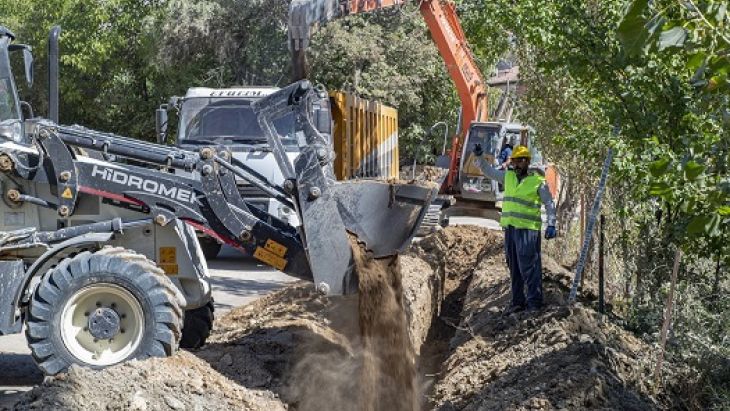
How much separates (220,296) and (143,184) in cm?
553

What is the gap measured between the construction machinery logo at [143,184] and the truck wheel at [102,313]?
670 mm

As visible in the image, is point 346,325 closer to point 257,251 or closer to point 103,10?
point 257,251

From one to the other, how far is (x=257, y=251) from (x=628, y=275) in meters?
3.95

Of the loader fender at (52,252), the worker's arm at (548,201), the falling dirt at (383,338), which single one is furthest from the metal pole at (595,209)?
the loader fender at (52,252)

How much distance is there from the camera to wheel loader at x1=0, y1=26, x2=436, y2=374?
28.3 ft

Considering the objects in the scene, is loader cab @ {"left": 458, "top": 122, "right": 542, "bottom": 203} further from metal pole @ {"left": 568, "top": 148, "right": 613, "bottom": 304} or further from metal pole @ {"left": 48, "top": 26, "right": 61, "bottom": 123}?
metal pole @ {"left": 48, "top": 26, "right": 61, "bottom": 123}


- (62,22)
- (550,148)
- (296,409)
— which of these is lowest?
(296,409)

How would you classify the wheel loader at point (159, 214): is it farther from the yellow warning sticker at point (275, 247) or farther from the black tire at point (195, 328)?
the black tire at point (195, 328)

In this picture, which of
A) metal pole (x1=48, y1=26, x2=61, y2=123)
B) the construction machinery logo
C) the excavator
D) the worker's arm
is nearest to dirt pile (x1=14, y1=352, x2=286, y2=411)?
the construction machinery logo

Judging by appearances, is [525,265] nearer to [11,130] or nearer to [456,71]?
[11,130]

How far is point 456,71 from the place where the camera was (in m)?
20.5

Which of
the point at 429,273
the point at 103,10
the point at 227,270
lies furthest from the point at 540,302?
the point at 103,10

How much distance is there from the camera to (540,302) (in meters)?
11.0

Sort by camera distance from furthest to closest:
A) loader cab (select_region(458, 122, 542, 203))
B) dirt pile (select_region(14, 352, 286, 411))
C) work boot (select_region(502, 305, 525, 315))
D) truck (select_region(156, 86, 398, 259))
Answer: loader cab (select_region(458, 122, 542, 203)) → truck (select_region(156, 86, 398, 259)) → work boot (select_region(502, 305, 525, 315)) → dirt pile (select_region(14, 352, 286, 411))
